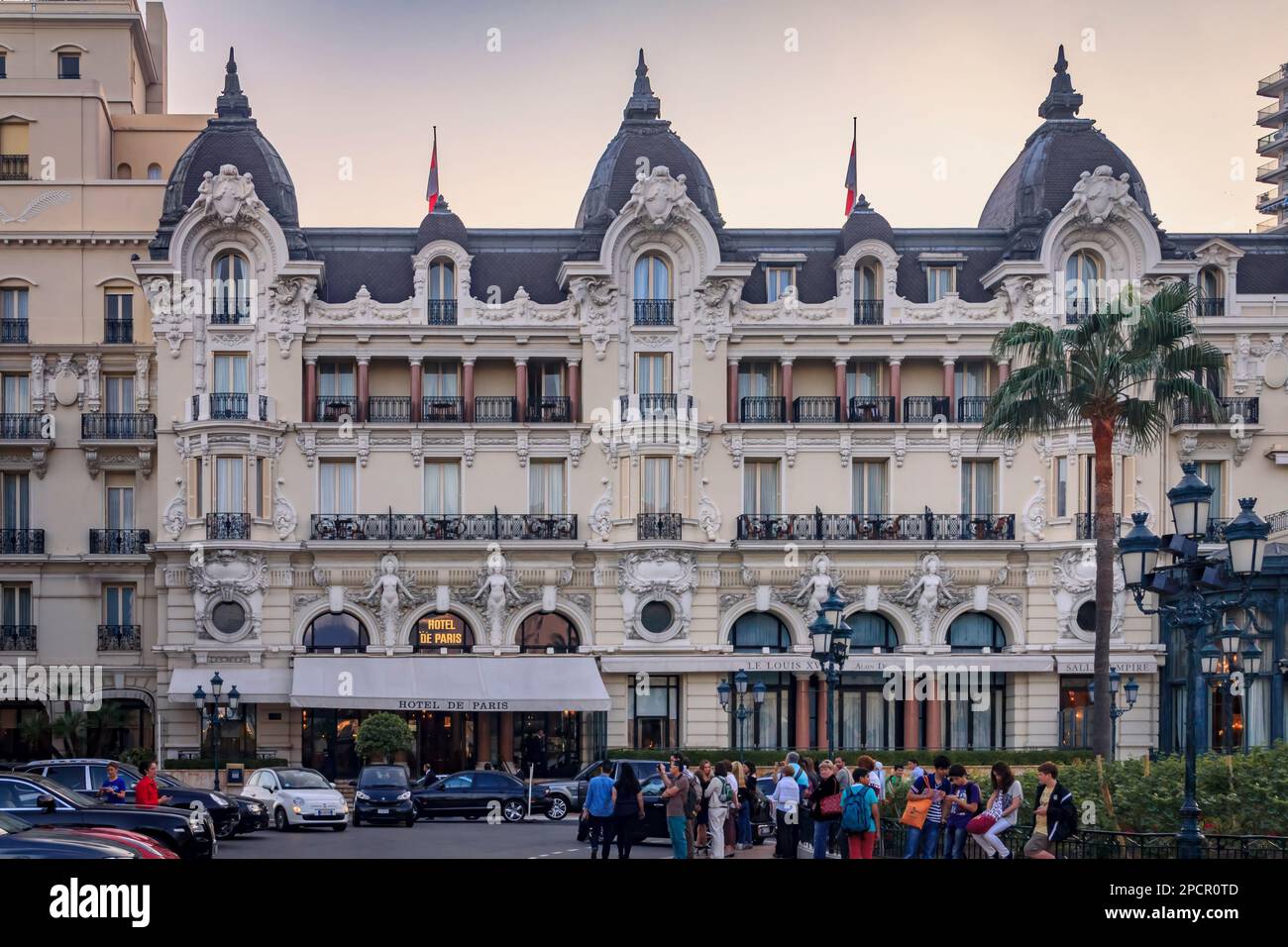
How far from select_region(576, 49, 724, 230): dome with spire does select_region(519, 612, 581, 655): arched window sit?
463 inches

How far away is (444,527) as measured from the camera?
5103 centimetres

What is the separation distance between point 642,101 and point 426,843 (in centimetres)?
2797

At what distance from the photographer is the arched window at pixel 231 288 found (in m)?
50.7

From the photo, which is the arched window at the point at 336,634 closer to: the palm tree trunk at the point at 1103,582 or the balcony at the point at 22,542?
the balcony at the point at 22,542

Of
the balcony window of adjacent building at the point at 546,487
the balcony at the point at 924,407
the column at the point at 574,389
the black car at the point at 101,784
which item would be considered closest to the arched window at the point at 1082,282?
the balcony at the point at 924,407

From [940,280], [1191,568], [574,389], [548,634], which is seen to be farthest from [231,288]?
[1191,568]

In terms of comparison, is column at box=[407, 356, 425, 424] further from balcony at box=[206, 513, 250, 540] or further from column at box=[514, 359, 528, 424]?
balcony at box=[206, 513, 250, 540]

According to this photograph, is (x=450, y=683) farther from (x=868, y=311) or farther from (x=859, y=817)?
(x=859, y=817)

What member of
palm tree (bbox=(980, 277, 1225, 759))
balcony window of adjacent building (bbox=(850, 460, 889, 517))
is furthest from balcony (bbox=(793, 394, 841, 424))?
palm tree (bbox=(980, 277, 1225, 759))

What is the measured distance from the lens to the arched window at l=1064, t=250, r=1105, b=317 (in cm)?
5131

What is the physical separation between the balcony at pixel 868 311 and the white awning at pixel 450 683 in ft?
42.5
